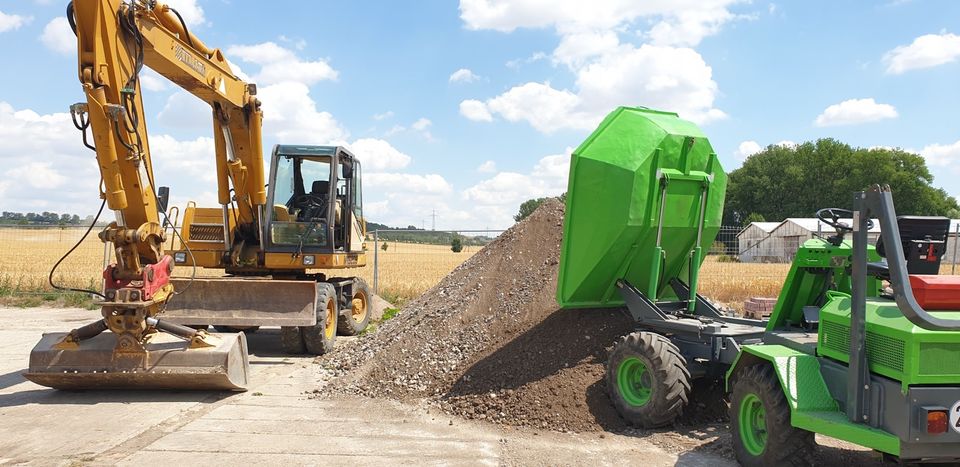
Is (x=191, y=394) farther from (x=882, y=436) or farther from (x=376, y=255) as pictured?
(x=376, y=255)

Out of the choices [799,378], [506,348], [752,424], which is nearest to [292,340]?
[506,348]

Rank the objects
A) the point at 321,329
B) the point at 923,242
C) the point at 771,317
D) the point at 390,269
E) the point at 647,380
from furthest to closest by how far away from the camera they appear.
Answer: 1. the point at 390,269
2. the point at 321,329
3. the point at 647,380
4. the point at 771,317
5. the point at 923,242

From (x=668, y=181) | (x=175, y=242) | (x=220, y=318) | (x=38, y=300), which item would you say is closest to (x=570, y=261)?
(x=668, y=181)

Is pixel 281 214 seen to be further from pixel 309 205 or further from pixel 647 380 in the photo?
pixel 647 380

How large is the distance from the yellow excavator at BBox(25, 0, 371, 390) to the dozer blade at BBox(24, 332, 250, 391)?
1 centimetres

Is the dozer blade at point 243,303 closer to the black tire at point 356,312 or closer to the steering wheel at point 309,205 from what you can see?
the steering wheel at point 309,205

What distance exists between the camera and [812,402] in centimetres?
439

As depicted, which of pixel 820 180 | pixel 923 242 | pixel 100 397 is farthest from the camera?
pixel 820 180

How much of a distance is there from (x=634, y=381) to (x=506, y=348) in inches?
68.3

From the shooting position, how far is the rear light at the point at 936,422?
148 inches

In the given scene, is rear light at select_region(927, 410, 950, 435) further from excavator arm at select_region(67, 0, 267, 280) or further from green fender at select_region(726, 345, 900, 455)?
excavator arm at select_region(67, 0, 267, 280)

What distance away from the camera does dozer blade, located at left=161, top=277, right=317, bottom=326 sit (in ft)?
31.9

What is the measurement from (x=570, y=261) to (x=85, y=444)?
189 inches

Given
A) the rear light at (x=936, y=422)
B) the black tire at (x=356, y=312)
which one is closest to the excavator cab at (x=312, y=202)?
the black tire at (x=356, y=312)
